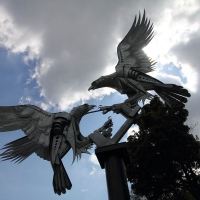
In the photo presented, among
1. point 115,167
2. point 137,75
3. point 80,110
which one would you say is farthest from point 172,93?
point 115,167

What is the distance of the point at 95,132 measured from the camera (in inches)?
305

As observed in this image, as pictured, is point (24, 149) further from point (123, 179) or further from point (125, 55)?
point (125, 55)

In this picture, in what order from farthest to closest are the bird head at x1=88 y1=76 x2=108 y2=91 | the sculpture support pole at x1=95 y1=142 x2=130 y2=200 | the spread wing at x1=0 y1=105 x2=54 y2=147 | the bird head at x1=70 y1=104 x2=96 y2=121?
the bird head at x1=88 y1=76 x2=108 y2=91, the bird head at x1=70 y1=104 x2=96 y2=121, the spread wing at x1=0 y1=105 x2=54 y2=147, the sculpture support pole at x1=95 y1=142 x2=130 y2=200

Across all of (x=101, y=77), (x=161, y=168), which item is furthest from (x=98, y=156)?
(x=161, y=168)

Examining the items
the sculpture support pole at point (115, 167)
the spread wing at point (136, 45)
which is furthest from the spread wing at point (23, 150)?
the spread wing at point (136, 45)

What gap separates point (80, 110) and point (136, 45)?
419 cm

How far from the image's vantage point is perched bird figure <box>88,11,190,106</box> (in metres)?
8.82

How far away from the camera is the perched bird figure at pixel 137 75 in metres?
8.82

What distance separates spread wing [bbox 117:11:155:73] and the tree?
3.14 m

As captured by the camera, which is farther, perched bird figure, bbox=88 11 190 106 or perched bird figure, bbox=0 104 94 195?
perched bird figure, bbox=88 11 190 106

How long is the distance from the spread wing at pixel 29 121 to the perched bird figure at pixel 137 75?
248cm

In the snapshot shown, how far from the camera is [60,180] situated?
716 cm

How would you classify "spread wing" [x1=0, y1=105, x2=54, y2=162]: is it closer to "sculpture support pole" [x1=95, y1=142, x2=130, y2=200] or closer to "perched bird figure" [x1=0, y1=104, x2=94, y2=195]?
"perched bird figure" [x1=0, y1=104, x2=94, y2=195]

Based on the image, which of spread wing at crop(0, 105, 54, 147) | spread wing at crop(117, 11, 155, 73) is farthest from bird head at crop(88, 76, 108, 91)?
spread wing at crop(0, 105, 54, 147)
